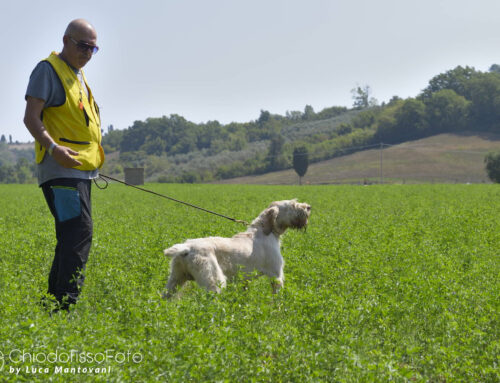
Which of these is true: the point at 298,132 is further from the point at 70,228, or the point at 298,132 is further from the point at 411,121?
the point at 70,228

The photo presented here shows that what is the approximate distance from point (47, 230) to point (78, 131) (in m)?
8.01

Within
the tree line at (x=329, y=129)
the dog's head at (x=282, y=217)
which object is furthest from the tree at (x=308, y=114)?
the dog's head at (x=282, y=217)

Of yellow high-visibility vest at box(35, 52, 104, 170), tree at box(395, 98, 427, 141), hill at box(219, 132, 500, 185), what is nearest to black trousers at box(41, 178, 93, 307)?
yellow high-visibility vest at box(35, 52, 104, 170)

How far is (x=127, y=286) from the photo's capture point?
5.65 m

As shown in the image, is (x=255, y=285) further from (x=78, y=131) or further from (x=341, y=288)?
(x=78, y=131)

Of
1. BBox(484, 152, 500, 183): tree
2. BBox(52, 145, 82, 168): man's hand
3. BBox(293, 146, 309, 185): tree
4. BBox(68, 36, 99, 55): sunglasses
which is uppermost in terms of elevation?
BBox(68, 36, 99, 55): sunglasses

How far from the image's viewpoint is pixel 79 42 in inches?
194

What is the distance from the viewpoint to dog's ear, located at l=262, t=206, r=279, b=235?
21.6ft

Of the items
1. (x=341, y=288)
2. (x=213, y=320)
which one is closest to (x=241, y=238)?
(x=341, y=288)

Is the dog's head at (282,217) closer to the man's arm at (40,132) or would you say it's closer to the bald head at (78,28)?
the man's arm at (40,132)

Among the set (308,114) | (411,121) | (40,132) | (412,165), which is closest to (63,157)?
(40,132)

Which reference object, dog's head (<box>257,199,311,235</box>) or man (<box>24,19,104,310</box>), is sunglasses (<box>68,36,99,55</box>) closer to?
man (<box>24,19,104,310</box>)

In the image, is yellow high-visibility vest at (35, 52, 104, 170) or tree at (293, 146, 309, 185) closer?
yellow high-visibility vest at (35, 52, 104, 170)

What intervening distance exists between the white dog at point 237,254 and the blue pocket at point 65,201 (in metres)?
1.14
